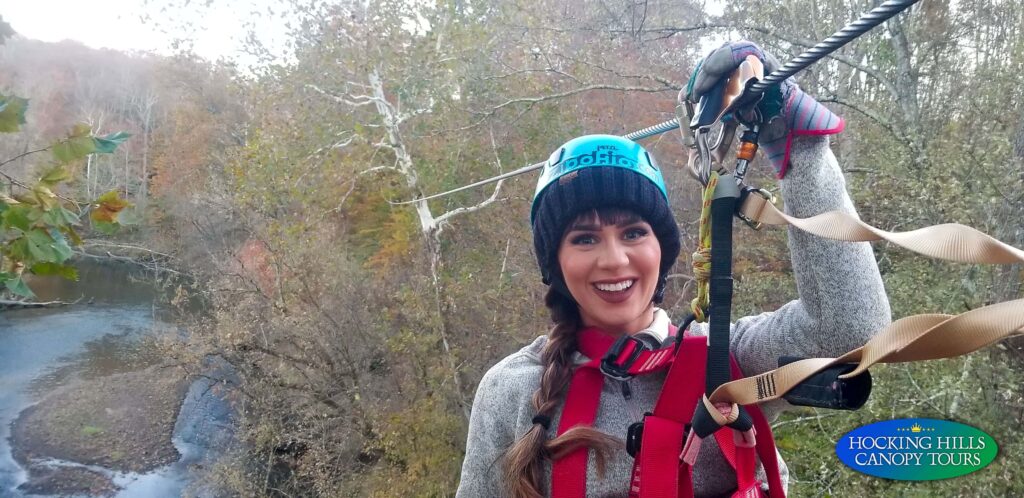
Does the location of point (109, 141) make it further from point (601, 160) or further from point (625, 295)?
point (625, 295)

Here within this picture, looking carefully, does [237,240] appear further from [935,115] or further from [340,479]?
[935,115]

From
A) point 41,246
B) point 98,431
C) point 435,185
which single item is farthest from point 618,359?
point 98,431

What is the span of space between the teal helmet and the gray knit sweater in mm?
315

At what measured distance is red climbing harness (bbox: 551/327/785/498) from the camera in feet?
3.94

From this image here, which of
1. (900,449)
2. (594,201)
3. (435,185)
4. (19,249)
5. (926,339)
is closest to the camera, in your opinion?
(926,339)

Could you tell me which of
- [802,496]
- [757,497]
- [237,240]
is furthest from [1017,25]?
[237,240]

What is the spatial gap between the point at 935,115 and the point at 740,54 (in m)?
5.21

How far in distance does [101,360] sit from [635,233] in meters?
20.9

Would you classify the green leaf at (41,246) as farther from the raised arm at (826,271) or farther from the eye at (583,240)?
the raised arm at (826,271)

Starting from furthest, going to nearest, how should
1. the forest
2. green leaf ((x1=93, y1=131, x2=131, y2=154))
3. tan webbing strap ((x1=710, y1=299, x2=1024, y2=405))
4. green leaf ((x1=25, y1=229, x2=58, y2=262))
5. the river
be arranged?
the river
the forest
green leaf ((x1=93, y1=131, x2=131, y2=154))
green leaf ((x1=25, y1=229, x2=58, y2=262))
tan webbing strap ((x1=710, y1=299, x2=1024, y2=405))

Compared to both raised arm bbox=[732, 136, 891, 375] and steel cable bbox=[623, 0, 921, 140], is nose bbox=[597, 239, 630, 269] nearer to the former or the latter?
raised arm bbox=[732, 136, 891, 375]

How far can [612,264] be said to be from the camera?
149 centimetres

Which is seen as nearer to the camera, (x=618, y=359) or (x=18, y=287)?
(x=618, y=359)

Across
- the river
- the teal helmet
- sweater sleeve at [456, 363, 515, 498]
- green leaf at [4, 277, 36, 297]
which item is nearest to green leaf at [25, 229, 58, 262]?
green leaf at [4, 277, 36, 297]
